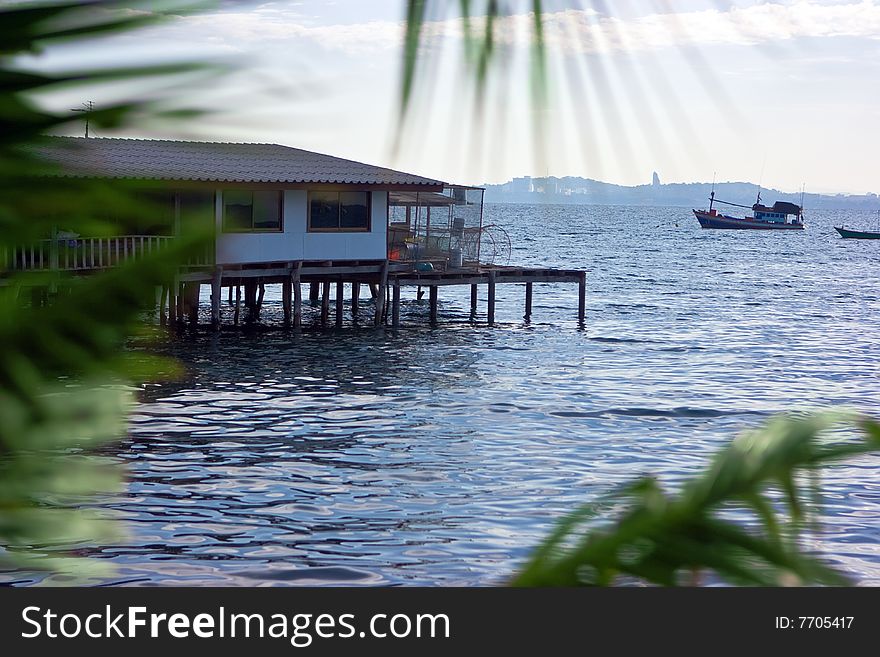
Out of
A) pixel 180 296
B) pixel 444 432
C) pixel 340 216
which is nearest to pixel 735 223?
pixel 340 216

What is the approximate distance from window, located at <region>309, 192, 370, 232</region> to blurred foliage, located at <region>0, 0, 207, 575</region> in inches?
1281

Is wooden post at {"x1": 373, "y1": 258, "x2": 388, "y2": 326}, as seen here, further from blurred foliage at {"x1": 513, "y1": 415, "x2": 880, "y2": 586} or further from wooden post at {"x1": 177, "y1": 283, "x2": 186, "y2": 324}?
blurred foliage at {"x1": 513, "y1": 415, "x2": 880, "y2": 586}

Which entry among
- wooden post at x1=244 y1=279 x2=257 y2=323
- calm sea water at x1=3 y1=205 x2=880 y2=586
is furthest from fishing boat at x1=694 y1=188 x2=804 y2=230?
wooden post at x1=244 y1=279 x2=257 y2=323

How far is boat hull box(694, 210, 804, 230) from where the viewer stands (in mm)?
146250

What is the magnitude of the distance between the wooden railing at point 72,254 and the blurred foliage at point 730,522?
0.25m

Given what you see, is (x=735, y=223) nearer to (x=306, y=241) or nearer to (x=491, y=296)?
(x=491, y=296)

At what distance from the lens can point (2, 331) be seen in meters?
0.62

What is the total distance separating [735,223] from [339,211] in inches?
4783

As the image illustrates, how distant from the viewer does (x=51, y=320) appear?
0.63m

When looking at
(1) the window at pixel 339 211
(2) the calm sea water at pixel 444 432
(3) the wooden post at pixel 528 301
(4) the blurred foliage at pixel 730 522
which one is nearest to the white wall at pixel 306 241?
(1) the window at pixel 339 211

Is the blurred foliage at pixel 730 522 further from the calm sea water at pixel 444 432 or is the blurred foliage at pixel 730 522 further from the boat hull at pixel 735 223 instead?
the boat hull at pixel 735 223
